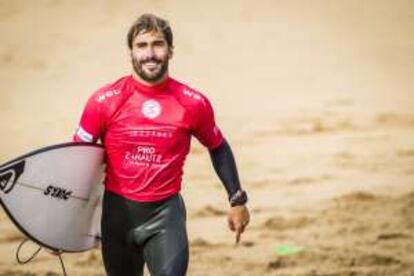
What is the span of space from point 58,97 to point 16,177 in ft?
21.6

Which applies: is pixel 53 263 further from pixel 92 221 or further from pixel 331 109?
pixel 331 109

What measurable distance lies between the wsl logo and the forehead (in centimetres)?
86

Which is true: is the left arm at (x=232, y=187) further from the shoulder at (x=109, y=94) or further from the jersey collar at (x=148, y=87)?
the shoulder at (x=109, y=94)

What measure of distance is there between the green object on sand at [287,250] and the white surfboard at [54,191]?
7.72ft

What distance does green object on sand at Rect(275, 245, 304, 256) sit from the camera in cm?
646

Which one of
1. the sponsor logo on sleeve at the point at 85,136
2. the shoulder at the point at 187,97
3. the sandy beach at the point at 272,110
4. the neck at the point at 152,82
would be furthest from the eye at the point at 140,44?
the sandy beach at the point at 272,110

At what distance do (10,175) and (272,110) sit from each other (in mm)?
6211

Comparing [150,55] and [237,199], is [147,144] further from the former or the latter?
[237,199]

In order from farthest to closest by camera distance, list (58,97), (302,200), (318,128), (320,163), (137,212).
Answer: (58,97) < (318,128) < (320,163) < (302,200) < (137,212)

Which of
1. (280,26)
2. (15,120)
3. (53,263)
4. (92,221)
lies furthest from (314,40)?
(92,221)

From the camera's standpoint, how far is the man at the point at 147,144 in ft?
13.4

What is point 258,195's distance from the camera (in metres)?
7.96

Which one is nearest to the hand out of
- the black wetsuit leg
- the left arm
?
the left arm

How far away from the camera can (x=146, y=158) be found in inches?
161
